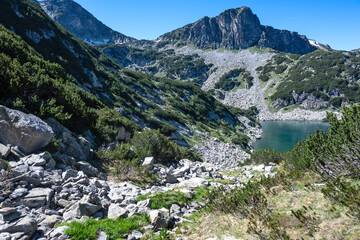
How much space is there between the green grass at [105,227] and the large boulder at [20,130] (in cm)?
410

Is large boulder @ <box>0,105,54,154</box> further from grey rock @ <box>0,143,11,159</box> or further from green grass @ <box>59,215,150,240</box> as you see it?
green grass @ <box>59,215,150,240</box>

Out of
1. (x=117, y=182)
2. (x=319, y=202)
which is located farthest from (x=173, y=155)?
(x=319, y=202)

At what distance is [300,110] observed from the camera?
9050 centimetres

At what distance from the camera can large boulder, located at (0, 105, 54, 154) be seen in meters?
6.84

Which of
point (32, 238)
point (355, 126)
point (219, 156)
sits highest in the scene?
A: point (355, 126)

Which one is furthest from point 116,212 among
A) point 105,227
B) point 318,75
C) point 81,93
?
point 318,75

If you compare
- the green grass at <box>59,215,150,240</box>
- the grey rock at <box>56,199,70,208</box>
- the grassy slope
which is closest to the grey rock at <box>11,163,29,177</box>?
the grey rock at <box>56,199,70,208</box>

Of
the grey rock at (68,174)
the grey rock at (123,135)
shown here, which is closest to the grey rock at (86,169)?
the grey rock at (68,174)

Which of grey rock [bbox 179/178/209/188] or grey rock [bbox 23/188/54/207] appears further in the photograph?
grey rock [bbox 179/178/209/188]

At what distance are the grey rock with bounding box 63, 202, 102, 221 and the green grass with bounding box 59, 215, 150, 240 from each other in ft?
1.37

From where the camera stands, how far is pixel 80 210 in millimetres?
5332

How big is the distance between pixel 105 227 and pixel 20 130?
16.6 ft

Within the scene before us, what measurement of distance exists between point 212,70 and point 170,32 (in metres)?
91.0

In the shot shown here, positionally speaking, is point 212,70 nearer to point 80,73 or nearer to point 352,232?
point 80,73
